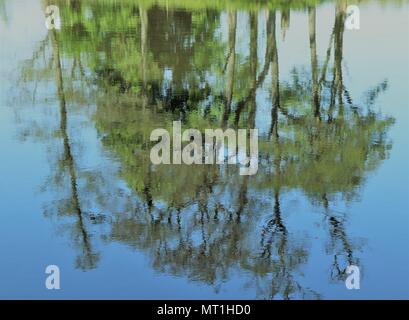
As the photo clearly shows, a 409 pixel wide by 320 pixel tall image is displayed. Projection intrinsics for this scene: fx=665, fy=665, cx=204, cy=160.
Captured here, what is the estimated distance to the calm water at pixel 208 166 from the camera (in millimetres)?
8281

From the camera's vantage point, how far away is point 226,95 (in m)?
15.0

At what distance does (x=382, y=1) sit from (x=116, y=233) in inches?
819

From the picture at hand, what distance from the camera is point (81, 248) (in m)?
8.55

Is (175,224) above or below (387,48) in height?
below

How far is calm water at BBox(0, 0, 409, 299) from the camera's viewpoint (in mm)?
8281

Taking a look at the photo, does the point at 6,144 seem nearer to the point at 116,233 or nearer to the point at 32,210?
the point at 32,210

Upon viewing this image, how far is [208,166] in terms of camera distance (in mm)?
11195
